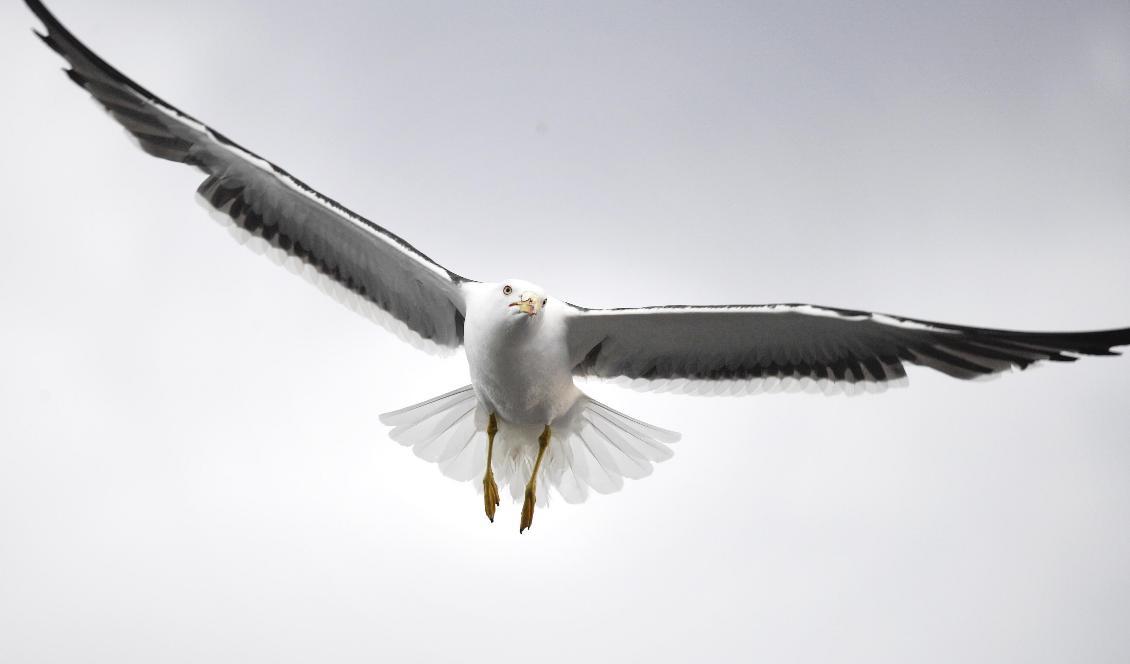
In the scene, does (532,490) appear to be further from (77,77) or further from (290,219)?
(77,77)

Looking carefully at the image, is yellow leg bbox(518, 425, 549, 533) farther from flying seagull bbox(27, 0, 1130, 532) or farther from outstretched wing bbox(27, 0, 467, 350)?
outstretched wing bbox(27, 0, 467, 350)

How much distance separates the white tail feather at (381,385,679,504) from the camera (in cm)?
789

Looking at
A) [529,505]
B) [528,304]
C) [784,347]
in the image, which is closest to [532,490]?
[529,505]

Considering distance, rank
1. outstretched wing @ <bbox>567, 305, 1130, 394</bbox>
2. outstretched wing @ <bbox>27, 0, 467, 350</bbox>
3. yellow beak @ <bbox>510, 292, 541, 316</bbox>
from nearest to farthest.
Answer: outstretched wing @ <bbox>567, 305, 1130, 394</bbox>
yellow beak @ <bbox>510, 292, 541, 316</bbox>
outstretched wing @ <bbox>27, 0, 467, 350</bbox>

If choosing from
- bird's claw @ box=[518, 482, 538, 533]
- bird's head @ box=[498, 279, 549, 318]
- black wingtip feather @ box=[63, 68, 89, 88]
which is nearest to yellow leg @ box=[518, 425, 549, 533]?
bird's claw @ box=[518, 482, 538, 533]

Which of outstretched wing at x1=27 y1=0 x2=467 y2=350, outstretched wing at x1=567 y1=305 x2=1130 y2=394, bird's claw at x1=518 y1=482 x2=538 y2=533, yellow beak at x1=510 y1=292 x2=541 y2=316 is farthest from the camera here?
bird's claw at x1=518 y1=482 x2=538 y2=533

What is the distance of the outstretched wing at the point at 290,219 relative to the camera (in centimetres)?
707

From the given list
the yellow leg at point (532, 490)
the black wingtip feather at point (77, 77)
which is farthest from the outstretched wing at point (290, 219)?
the yellow leg at point (532, 490)

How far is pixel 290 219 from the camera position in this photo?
7.75 metres

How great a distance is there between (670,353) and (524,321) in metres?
1.21

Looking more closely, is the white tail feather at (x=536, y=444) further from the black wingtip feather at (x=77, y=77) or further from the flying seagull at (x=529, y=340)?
the black wingtip feather at (x=77, y=77)

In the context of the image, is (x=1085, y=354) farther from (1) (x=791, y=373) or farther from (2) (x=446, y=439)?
(2) (x=446, y=439)

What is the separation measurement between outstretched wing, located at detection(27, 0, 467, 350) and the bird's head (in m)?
0.52

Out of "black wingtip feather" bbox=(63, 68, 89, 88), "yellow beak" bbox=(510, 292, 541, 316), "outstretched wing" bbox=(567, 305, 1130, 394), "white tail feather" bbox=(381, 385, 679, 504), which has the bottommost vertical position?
"white tail feather" bbox=(381, 385, 679, 504)
